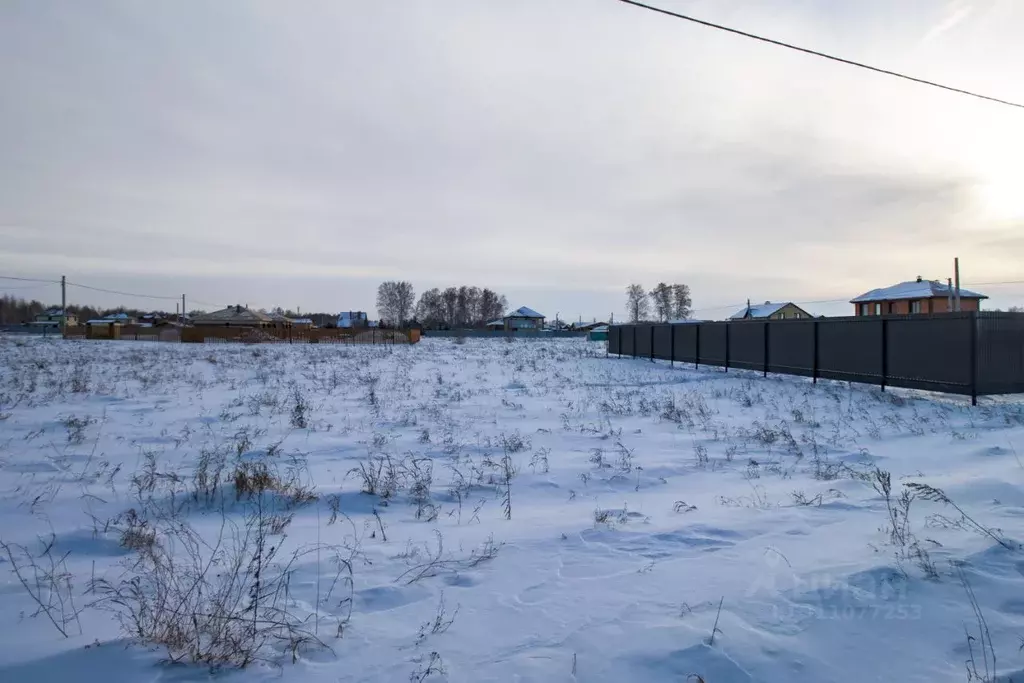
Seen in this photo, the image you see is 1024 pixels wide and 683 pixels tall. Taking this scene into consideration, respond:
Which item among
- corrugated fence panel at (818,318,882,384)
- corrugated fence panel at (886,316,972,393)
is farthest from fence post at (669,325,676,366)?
corrugated fence panel at (886,316,972,393)

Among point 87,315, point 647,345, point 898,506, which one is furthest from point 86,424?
point 87,315

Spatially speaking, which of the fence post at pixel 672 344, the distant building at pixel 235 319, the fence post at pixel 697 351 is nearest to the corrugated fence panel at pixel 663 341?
the fence post at pixel 672 344

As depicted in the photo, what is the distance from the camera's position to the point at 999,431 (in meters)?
10.2

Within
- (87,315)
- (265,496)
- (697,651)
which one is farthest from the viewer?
(87,315)

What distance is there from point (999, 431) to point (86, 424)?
52.1ft

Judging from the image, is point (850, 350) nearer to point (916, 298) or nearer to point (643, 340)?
point (643, 340)

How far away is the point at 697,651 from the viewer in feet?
10.6

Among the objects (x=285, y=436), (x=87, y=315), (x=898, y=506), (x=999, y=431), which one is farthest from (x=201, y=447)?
(x=87, y=315)

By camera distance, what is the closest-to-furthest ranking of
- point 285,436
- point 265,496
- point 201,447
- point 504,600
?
point 504,600 < point 265,496 < point 201,447 < point 285,436

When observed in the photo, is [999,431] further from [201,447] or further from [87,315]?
[87,315]

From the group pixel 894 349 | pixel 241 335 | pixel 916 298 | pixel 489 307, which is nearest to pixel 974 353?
pixel 894 349

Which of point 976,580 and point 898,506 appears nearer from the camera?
point 976,580

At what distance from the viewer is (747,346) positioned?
22.7m

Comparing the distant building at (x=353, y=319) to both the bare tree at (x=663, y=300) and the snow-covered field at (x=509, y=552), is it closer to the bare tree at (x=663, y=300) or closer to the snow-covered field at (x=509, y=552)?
the bare tree at (x=663, y=300)
